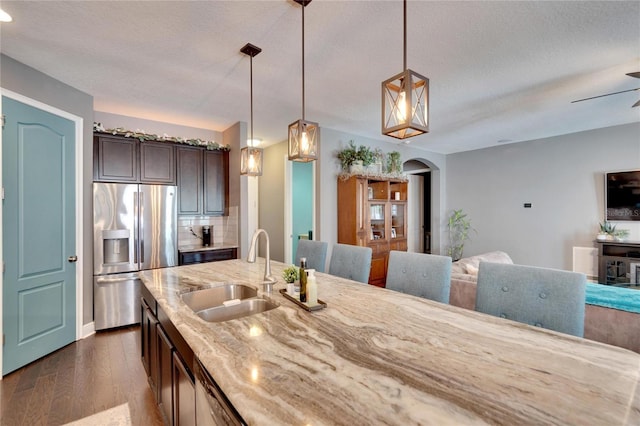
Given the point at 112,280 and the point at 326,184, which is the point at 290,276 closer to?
the point at 112,280

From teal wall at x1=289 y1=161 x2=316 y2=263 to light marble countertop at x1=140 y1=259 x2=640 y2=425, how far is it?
3928mm

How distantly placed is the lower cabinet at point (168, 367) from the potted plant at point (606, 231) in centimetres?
588

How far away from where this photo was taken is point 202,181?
13.8 feet

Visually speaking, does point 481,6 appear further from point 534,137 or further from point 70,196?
point 534,137

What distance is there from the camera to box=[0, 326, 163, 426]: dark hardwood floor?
2.04 metres

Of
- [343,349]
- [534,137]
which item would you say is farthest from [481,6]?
[534,137]

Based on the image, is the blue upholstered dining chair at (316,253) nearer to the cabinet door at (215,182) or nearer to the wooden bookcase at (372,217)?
the wooden bookcase at (372,217)

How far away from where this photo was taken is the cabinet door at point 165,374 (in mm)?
1559

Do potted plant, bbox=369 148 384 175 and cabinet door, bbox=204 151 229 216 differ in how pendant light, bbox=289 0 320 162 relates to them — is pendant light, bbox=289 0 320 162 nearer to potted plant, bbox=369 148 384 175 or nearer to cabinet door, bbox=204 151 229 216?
cabinet door, bbox=204 151 229 216

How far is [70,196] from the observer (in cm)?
308

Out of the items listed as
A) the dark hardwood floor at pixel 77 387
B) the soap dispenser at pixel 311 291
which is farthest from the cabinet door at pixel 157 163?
the soap dispenser at pixel 311 291

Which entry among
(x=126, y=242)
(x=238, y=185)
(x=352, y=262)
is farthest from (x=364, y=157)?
(x=126, y=242)

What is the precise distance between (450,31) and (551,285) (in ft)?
6.05

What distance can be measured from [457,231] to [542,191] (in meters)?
1.72
